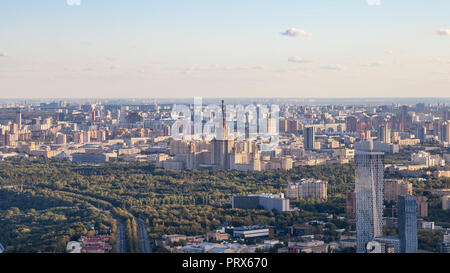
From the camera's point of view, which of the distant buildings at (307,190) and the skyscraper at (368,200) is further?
the distant buildings at (307,190)

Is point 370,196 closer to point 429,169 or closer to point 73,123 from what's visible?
point 429,169

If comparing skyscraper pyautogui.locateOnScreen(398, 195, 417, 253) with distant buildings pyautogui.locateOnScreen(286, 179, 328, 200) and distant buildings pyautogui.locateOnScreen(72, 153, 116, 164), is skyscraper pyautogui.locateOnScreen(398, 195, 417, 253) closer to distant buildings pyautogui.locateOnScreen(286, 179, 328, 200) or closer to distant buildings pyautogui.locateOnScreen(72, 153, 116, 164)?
distant buildings pyautogui.locateOnScreen(286, 179, 328, 200)

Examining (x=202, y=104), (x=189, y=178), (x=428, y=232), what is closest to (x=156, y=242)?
(x=428, y=232)

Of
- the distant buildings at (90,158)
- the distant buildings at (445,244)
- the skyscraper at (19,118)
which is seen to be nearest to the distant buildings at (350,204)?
the distant buildings at (445,244)

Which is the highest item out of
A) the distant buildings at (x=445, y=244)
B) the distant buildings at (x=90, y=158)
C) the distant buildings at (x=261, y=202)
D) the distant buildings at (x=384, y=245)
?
the distant buildings at (x=384, y=245)

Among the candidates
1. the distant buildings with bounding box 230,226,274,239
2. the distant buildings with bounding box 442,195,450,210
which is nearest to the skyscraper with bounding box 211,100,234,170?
the distant buildings with bounding box 442,195,450,210

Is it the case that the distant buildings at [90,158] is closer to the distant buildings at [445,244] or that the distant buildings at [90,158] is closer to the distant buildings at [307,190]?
the distant buildings at [307,190]
